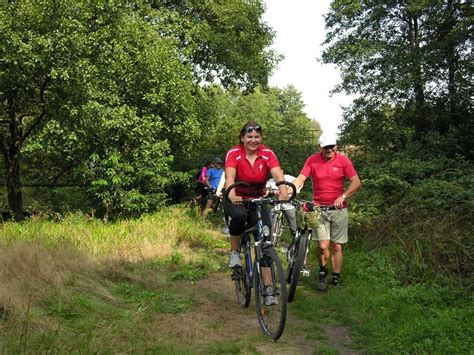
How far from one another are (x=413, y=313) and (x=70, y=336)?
10.8 feet

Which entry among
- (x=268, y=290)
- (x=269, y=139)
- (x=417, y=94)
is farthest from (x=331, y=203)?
(x=269, y=139)

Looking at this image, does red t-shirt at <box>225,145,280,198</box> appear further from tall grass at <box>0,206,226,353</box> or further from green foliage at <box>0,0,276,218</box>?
green foliage at <box>0,0,276,218</box>

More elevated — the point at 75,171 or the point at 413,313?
the point at 75,171

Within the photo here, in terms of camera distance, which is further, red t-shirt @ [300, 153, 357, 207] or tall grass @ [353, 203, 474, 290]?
red t-shirt @ [300, 153, 357, 207]

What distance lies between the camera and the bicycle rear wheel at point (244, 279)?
15.8ft

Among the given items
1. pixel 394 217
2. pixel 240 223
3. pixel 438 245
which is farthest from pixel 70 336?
pixel 394 217

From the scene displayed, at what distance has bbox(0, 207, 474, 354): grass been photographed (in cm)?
375

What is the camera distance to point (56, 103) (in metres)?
11.5

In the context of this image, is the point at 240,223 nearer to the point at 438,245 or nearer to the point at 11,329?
the point at 11,329

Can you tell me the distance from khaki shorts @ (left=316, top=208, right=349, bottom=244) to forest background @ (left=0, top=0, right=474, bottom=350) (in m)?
0.87

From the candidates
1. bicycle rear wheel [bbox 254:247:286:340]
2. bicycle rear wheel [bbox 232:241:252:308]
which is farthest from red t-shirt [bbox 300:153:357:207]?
bicycle rear wheel [bbox 254:247:286:340]

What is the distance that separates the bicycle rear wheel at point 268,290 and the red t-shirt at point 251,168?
2.77 ft

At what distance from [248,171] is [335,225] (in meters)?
1.82

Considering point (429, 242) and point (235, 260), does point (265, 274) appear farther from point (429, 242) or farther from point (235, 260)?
point (429, 242)
